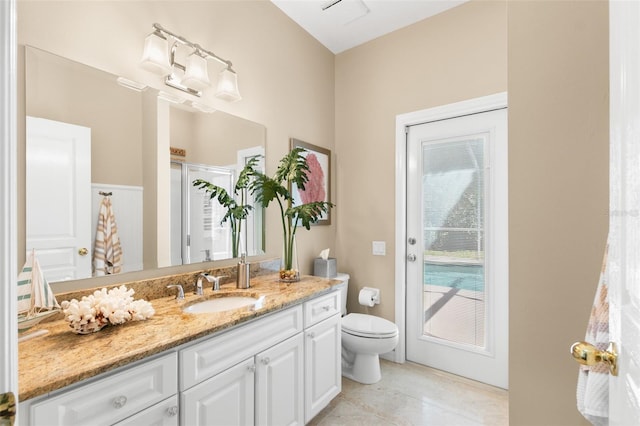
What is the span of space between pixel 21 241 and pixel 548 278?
6.09 feet

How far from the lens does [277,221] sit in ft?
7.84

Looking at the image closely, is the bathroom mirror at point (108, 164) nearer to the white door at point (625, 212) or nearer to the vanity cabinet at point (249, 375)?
the vanity cabinet at point (249, 375)

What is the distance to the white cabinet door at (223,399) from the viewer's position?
1.13 metres

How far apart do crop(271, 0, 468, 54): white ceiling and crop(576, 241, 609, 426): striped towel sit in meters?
2.38

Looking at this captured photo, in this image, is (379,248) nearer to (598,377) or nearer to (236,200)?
(236,200)

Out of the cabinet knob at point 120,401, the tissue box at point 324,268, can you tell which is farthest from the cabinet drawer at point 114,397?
the tissue box at point 324,268

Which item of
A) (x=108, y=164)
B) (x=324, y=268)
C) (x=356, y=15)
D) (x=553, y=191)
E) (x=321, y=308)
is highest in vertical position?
(x=356, y=15)

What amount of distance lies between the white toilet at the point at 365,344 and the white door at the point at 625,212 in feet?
5.60

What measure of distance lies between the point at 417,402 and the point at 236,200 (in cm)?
182

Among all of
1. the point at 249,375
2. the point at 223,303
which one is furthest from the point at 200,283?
the point at 249,375

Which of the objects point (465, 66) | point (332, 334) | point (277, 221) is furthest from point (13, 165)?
point (465, 66)

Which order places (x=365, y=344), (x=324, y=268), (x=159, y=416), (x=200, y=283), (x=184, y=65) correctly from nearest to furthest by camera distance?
(x=159, y=416) → (x=200, y=283) → (x=184, y=65) → (x=365, y=344) → (x=324, y=268)

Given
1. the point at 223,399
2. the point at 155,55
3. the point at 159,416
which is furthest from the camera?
the point at 155,55

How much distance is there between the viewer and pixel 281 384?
1533mm
